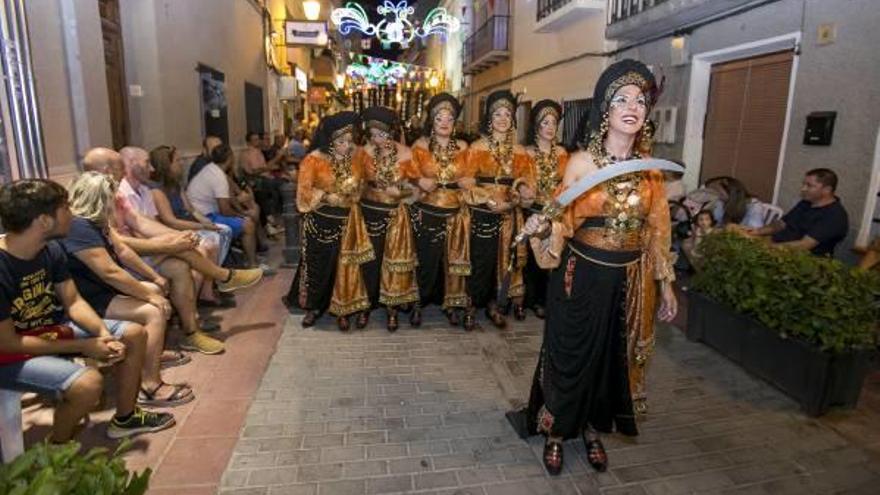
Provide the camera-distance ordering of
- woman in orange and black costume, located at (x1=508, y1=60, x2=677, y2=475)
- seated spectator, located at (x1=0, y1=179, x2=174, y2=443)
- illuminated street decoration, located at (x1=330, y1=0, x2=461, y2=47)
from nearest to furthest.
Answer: seated spectator, located at (x1=0, y1=179, x2=174, y2=443), woman in orange and black costume, located at (x1=508, y1=60, x2=677, y2=475), illuminated street decoration, located at (x1=330, y1=0, x2=461, y2=47)

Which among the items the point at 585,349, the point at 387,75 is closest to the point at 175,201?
the point at 585,349

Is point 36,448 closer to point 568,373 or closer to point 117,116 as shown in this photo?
point 568,373

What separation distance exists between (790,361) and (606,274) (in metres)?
1.88

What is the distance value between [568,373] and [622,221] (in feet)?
2.58

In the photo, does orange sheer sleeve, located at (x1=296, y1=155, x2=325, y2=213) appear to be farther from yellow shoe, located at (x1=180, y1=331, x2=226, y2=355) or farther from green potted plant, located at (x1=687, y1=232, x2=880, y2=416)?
green potted plant, located at (x1=687, y1=232, x2=880, y2=416)

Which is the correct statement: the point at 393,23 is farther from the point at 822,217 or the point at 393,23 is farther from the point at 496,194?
the point at 822,217

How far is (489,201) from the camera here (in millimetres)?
4414

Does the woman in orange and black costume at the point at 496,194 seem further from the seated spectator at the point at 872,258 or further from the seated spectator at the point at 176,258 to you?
the seated spectator at the point at 872,258

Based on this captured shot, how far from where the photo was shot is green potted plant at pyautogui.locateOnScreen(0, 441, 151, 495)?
1.25 m

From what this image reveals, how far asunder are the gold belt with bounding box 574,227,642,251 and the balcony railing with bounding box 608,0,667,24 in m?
5.87

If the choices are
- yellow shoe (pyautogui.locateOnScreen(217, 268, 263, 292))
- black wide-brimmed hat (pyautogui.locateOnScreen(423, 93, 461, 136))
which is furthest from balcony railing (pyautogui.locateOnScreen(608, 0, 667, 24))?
yellow shoe (pyautogui.locateOnScreen(217, 268, 263, 292))

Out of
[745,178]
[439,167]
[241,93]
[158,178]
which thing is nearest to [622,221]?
Answer: [439,167]

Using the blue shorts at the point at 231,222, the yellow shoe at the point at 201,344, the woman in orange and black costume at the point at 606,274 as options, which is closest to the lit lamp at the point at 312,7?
the blue shorts at the point at 231,222

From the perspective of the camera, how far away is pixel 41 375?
8.04 feet
